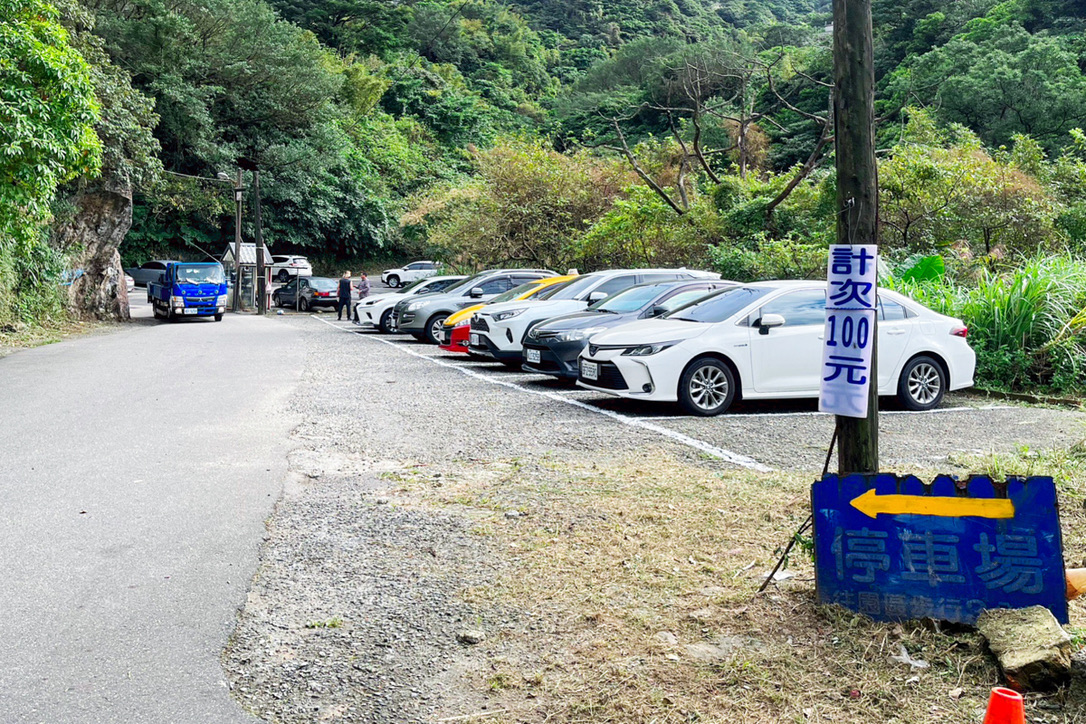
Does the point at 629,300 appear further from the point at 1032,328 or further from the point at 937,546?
the point at 937,546

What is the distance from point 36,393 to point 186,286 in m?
20.2

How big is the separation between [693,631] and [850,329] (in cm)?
154

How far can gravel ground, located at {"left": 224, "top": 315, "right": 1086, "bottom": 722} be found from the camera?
371 cm

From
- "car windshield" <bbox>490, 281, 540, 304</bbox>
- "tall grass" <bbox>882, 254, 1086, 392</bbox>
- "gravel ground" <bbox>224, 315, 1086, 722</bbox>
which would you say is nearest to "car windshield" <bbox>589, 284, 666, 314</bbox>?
"gravel ground" <bbox>224, 315, 1086, 722</bbox>

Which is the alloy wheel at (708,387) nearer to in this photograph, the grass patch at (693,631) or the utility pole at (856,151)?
the grass patch at (693,631)

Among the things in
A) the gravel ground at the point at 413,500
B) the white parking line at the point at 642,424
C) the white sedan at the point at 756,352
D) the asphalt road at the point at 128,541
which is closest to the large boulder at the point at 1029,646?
the gravel ground at the point at 413,500

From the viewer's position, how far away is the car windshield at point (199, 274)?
104 feet

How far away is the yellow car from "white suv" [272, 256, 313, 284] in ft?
102

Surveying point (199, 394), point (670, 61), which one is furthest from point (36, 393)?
point (670, 61)

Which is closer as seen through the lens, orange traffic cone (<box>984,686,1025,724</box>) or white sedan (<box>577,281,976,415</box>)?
orange traffic cone (<box>984,686,1025,724</box>)

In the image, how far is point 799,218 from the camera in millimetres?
22438

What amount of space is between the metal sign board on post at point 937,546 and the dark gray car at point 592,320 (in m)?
8.18

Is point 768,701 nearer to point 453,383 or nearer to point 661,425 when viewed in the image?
point 661,425

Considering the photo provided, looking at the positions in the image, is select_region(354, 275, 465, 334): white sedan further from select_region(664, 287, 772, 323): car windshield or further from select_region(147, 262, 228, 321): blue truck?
select_region(664, 287, 772, 323): car windshield
